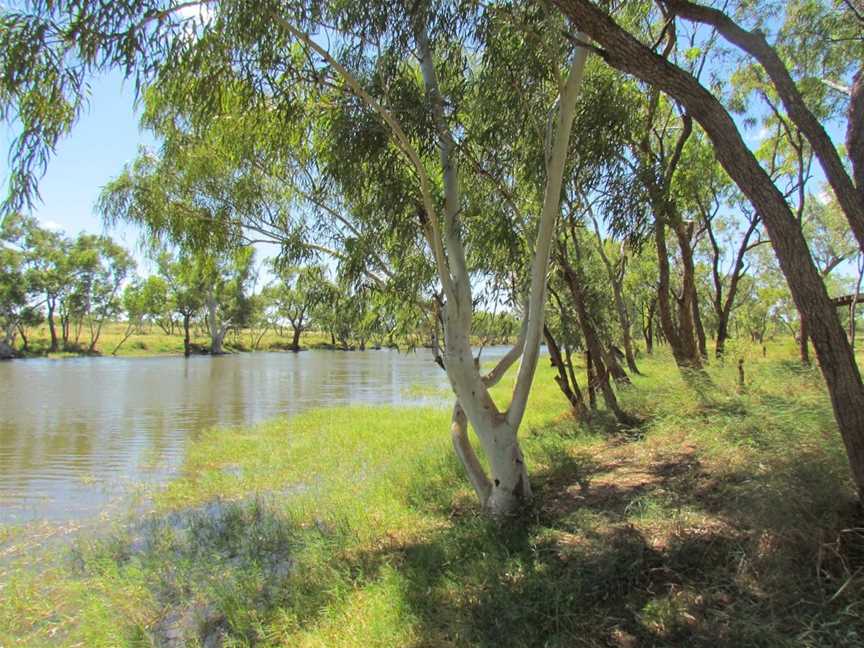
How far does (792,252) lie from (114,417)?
1506 cm

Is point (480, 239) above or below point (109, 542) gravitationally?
above

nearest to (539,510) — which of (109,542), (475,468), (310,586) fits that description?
(475,468)

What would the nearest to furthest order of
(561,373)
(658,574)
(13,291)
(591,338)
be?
(658,574) < (591,338) < (561,373) < (13,291)

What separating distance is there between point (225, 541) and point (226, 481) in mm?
2323

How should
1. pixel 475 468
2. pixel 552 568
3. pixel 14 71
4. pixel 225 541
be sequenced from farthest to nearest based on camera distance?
1. pixel 225 541
2. pixel 475 468
3. pixel 552 568
4. pixel 14 71

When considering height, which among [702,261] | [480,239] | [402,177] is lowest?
[480,239]

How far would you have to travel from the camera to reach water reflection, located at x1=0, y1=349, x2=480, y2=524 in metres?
7.78

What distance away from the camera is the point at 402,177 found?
17.0 feet

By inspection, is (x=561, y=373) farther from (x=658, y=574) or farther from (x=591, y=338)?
(x=658, y=574)

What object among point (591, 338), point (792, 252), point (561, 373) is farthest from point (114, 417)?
point (792, 252)

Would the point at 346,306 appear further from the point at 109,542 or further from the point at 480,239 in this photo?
the point at 109,542

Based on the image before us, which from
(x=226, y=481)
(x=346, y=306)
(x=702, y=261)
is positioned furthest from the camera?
(x=702, y=261)

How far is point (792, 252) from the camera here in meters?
2.79

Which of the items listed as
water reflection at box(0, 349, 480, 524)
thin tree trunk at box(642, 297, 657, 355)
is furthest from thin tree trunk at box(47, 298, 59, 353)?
thin tree trunk at box(642, 297, 657, 355)
